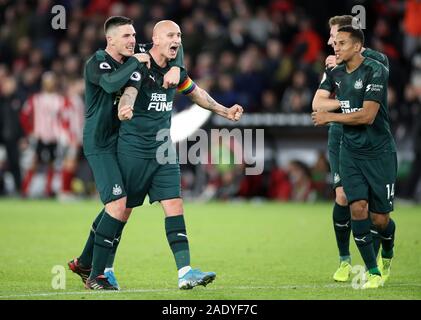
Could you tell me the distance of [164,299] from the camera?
8.59m

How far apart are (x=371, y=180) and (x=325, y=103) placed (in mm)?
886

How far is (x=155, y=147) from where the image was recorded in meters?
9.45

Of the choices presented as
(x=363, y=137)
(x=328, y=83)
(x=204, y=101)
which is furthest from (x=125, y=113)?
(x=363, y=137)

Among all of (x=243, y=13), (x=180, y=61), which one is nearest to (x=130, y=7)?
(x=243, y=13)

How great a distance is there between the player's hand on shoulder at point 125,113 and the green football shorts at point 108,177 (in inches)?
24.7

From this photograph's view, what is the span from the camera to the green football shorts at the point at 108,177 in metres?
9.25

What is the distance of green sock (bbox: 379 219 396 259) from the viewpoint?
1005 centimetres

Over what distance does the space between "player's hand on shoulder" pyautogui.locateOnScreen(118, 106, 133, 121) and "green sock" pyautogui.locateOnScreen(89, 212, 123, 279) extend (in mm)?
1014

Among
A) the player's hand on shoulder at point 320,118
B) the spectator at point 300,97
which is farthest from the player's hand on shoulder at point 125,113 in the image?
the spectator at point 300,97

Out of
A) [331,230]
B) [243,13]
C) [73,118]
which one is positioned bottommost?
[331,230]

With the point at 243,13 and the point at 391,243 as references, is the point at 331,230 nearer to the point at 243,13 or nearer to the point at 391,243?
the point at 391,243

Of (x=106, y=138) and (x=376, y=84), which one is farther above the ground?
(x=376, y=84)

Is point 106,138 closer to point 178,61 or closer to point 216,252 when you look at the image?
point 178,61
